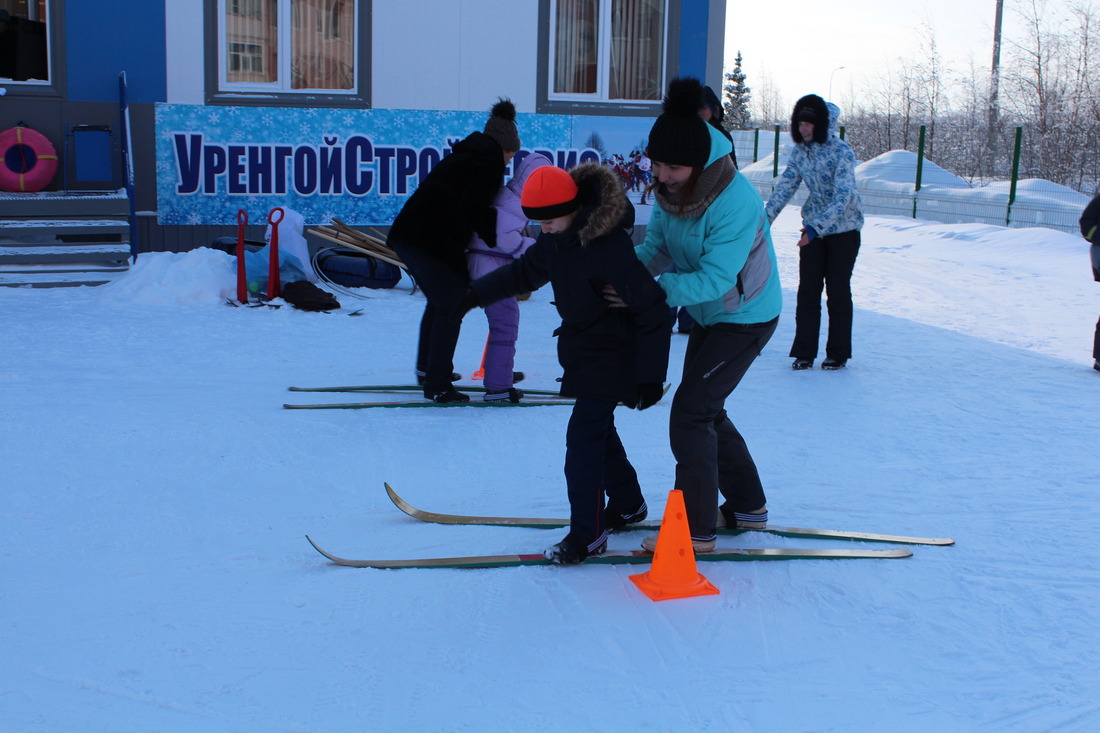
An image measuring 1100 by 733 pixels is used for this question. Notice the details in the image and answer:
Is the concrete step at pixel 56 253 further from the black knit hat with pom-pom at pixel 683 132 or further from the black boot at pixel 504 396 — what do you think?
the black knit hat with pom-pom at pixel 683 132

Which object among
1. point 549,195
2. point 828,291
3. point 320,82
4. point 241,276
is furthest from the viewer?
point 320,82

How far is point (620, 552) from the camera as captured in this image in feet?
12.0

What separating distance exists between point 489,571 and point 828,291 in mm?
4170

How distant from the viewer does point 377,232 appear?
34.8 ft

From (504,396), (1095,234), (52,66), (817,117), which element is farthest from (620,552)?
(52,66)

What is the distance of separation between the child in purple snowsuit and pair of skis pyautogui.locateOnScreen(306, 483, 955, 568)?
1.80 metres

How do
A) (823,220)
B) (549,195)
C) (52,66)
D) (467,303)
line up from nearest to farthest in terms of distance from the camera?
1. (549,195)
2. (467,303)
3. (823,220)
4. (52,66)

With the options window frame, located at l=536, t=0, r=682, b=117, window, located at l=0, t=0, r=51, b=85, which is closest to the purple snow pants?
window frame, located at l=536, t=0, r=682, b=117

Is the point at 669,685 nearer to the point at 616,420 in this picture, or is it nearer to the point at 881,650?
the point at 881,650

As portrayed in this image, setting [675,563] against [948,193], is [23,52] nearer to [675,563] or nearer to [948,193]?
[675,563]

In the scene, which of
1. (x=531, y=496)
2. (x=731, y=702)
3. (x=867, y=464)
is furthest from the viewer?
(x=867, y=464)

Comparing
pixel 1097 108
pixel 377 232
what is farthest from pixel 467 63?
pixel 1097 108

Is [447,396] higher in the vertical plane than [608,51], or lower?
lower

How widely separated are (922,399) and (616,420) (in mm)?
1956
